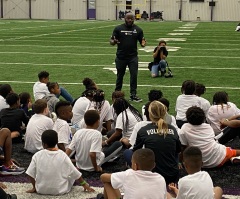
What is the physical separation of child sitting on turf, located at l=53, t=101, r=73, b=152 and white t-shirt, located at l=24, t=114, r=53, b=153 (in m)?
0.21

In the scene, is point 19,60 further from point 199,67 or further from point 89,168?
point 89,168

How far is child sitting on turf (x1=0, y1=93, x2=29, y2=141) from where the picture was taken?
25.1ft

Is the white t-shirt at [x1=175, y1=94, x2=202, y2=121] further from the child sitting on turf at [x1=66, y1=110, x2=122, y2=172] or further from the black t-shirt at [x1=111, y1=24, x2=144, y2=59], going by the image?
the black t-shirt at [x1=111, y1=24, x2=144, y2=59]

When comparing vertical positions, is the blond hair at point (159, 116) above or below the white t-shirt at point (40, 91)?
above

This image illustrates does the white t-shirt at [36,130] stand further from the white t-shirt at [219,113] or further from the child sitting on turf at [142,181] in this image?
the child sitting on turf at [142,181]

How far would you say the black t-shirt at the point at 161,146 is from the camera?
554 centimetres

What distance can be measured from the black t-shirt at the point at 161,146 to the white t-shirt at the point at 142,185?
0.88m

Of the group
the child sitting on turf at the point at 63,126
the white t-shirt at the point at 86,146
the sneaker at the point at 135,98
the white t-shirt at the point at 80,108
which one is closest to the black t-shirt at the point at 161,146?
the white t-shirt at the point at 86,146

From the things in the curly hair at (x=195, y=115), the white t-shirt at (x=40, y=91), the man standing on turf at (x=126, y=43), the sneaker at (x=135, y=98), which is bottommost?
the sneaker at (x=135, y=98)

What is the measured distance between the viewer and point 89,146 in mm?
6266

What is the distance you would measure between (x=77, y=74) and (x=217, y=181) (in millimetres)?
9368

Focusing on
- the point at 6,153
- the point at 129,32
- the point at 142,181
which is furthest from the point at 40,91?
the point at 142,181

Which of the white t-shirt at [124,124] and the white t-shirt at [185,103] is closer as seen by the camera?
the white t-shirt at [124,124]

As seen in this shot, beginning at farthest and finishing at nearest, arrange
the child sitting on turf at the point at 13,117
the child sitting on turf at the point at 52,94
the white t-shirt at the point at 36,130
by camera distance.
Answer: the child sitting on turf at the point at 52,94 < the child sitting on turf at the point at 13,117 < the white t-shirt at the point at 36,130
